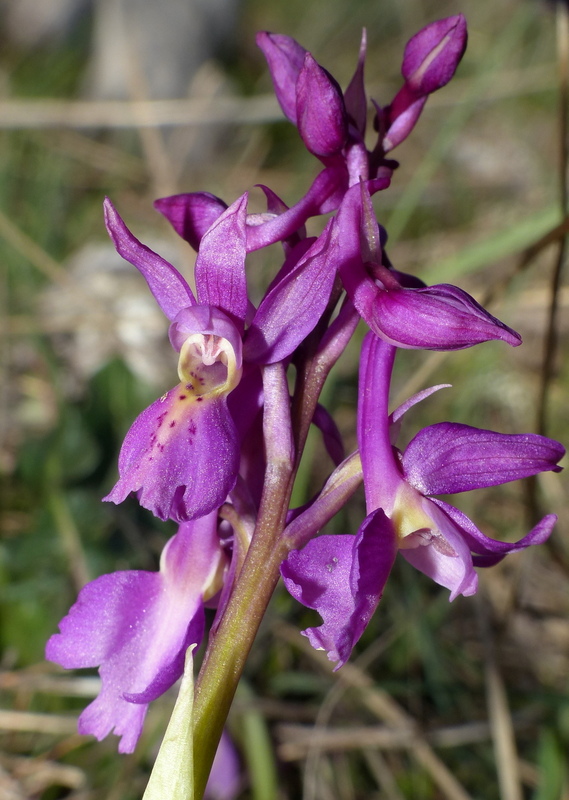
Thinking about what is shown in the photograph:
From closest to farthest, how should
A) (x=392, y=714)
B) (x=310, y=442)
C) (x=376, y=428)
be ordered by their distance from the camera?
(x=376, y=428)
(x=392, y=714)
(x=310, y=442)

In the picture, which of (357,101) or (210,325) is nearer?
(210,325)

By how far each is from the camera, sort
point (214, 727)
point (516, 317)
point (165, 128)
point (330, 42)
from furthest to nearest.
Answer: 1. point (330, 42)
2. point (165, 128)
3. point (516, 317)
4. point (214, 727)

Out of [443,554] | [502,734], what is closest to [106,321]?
[502,734]

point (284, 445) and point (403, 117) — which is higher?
point (403, 117)

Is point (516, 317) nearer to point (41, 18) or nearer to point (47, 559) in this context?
point (47, 559)

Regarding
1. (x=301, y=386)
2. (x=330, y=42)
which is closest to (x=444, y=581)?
(x=301, y=386)

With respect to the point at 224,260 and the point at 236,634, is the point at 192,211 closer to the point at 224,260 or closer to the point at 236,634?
→ the point at 224,260

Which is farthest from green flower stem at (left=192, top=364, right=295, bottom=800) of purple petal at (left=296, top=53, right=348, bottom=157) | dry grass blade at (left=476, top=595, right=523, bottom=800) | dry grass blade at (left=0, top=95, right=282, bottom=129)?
dry grass blade at (left=0, top=95, right=282, bottom=129)
